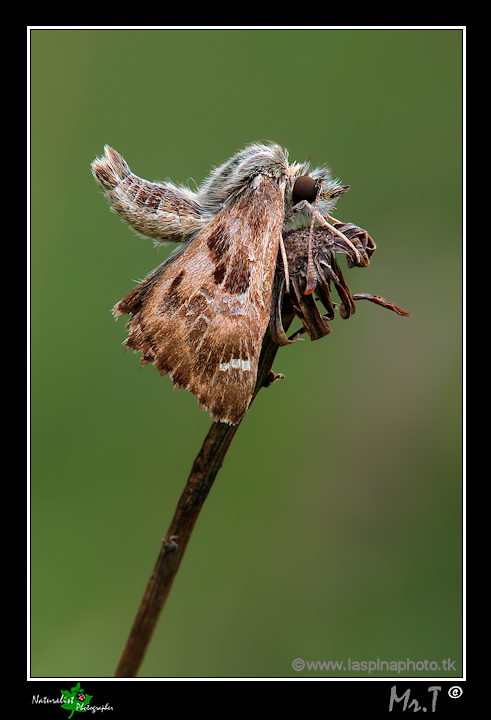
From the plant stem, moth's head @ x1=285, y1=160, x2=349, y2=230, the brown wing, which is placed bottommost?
the plant stem

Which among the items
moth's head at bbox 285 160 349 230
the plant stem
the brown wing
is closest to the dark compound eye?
moth's head at bbox 285 160 349 230

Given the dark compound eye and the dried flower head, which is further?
the dark compound eye

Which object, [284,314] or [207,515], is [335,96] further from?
[207,515]

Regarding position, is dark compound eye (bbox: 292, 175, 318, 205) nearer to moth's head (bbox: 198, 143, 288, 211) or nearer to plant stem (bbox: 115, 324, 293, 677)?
moth's head (bbox: 198, 143, 288, 211)

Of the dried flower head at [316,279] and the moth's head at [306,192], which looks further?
the moth's head at [306,192]

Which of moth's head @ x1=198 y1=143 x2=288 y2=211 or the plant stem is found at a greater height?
moth's head @ x1=198 y1=143 x2=288 y2=211

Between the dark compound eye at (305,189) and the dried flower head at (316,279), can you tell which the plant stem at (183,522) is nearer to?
the dried flower head at (316,279)

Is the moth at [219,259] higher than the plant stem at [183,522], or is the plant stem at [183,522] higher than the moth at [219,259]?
the moth at [219,259]

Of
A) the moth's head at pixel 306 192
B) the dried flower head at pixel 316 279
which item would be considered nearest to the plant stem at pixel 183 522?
the dried flower head at pixel 316 279
